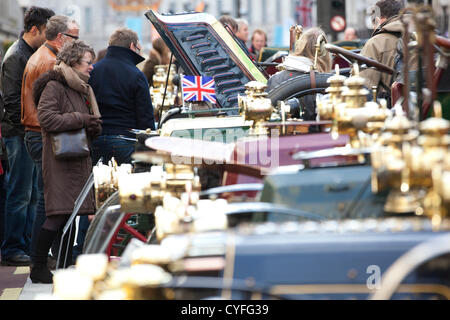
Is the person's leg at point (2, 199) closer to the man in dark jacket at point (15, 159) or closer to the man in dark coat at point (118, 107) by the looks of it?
the man in dark jacket at point (15, 159)

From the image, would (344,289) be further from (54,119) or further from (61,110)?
(61,110)

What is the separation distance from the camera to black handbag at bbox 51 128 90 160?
7562 mm

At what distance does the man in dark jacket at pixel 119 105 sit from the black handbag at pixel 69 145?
1369mm

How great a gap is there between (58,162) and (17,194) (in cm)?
182

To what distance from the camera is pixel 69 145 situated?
24.9 ft

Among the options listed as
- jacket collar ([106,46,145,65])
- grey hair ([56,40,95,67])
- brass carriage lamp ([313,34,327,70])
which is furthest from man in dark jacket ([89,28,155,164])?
brass carriage lamp ([313,34,327,70])

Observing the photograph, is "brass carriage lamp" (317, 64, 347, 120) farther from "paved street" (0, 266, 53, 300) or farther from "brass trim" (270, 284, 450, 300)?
"paved street" (0, 266, 53, 300)

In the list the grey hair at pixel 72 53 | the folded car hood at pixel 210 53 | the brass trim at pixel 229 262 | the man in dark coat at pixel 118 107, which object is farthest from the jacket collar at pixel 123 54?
the brass trim at pixel 229 262

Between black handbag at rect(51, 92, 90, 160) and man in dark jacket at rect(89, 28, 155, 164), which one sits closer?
black handbag at rect(51, 92, 90, 160)

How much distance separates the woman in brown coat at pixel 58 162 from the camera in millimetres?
7613

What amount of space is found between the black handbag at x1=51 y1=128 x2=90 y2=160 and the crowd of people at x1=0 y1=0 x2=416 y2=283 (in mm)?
43

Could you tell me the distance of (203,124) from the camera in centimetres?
720

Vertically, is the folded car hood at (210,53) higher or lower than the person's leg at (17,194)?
higher
